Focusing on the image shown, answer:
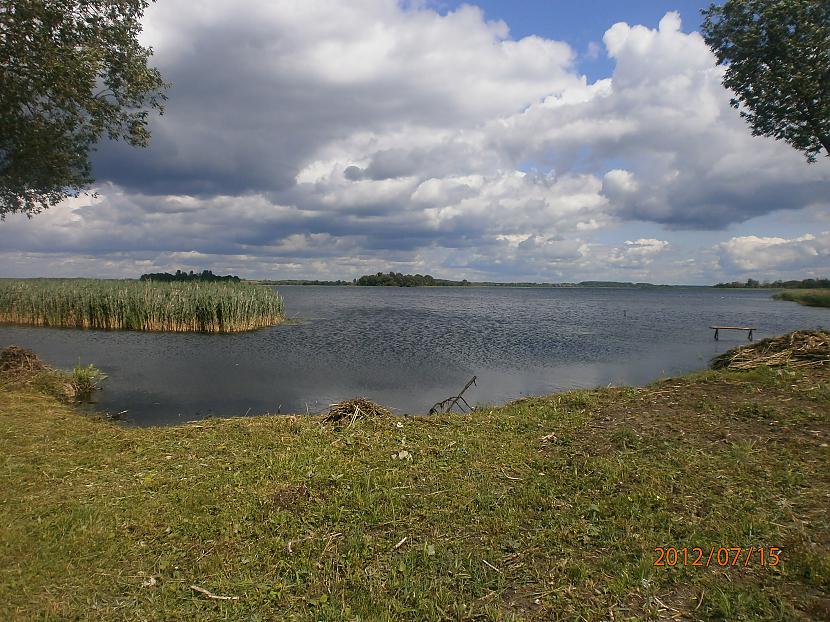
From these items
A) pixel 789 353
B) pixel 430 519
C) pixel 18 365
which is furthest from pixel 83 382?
pixel 789 353

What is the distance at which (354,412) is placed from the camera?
32.1 feet

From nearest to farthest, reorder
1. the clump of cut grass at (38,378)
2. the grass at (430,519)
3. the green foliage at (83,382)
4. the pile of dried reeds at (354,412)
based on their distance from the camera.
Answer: the grass at (430,519) → the pile of dried reeds at (354,412) → the clump of cut grass at (38,378) → the green foliage at (83,382)

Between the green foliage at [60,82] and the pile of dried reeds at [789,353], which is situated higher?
the green foliage at [60,82]

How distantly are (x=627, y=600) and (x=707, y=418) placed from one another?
5.37m

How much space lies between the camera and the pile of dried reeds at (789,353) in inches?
449

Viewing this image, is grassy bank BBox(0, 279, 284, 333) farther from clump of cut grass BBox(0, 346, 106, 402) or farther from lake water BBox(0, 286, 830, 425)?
clump of cut grass BBox(0, 346, 106, 402)

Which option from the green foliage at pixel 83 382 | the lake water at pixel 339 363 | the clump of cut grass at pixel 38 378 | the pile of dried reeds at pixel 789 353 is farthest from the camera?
the lake water at pixel 339 363

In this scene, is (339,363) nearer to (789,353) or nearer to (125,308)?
(789,353)
